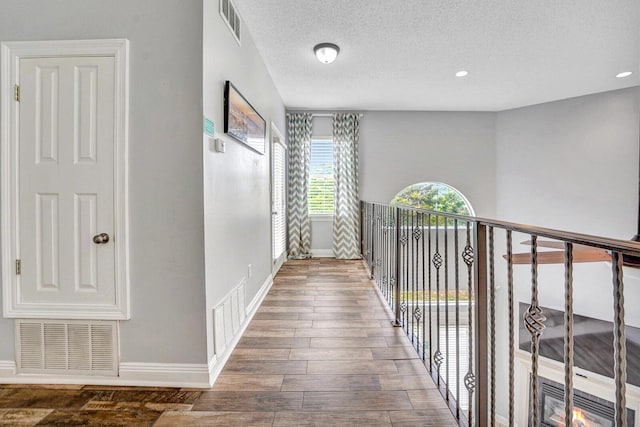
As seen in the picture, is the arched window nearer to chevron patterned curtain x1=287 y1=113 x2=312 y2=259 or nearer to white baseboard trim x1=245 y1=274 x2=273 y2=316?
chevron patterned curtain x1=287 y1=113 x2=312 y2=259

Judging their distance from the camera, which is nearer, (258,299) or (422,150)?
(258,299)

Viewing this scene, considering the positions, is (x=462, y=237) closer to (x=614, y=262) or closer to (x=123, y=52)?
(x=614, y=262)

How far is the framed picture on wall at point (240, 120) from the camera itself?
1.94 metres

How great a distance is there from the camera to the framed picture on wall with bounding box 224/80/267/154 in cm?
194

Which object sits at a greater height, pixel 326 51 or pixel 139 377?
pixel 326 51

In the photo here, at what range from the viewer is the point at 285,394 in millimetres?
1568

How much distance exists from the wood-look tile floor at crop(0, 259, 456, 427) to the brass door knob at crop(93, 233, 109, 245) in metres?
0.82

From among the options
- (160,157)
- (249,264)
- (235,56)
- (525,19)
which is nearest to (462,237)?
(525,19)

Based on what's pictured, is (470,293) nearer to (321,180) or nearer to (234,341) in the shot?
(234,341)

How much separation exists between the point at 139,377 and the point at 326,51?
10.0ft

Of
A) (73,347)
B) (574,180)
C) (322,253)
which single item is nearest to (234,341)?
(73,347)

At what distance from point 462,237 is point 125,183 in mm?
5175

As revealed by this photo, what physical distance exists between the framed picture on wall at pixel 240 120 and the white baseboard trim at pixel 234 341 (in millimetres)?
1435

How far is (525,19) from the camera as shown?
250 cm
